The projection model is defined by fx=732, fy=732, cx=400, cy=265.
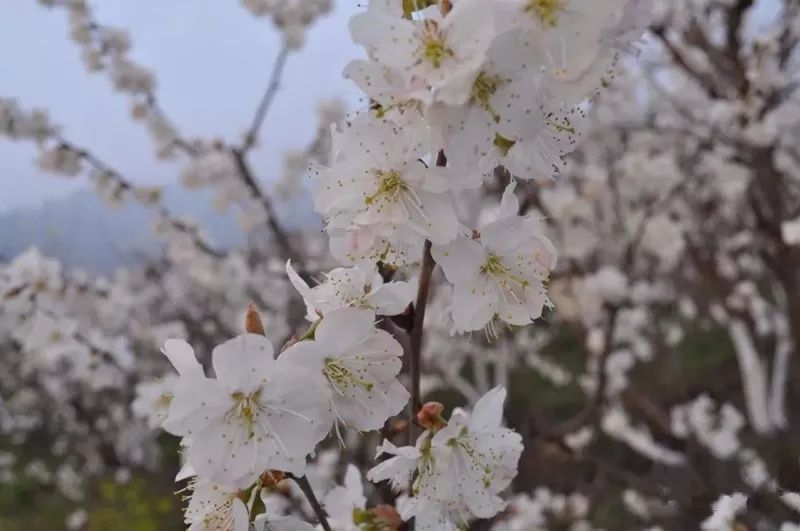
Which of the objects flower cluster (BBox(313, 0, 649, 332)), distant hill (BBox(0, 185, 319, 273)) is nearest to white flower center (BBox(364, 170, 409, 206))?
flower cluster (BBox(313, 0, 649, 332))

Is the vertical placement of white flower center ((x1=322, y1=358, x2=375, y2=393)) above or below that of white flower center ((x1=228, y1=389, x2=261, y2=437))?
below

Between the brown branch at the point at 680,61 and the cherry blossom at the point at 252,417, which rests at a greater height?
the brown branch at the point at 680,61

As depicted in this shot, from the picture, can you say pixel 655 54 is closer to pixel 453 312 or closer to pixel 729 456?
pixel 729 456

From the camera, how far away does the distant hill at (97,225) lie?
3668 millimetres

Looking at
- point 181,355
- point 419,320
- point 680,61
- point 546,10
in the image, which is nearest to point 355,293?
point 419,320

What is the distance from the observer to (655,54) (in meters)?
3.41

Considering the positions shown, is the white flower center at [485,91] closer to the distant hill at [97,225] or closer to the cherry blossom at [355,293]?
the cherry blossom at [355,293]

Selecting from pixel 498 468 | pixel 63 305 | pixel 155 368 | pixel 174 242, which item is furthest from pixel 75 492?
pixel 498 468

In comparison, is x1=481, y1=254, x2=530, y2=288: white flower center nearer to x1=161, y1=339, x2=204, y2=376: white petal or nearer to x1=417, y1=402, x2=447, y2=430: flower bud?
x1=417, y1=402, x2=447, y2=430: flower bud

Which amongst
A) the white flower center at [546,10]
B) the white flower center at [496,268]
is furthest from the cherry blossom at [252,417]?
the white flower center at [546,10]

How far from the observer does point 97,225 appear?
4785 millimetres

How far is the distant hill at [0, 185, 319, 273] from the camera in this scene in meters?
3.67

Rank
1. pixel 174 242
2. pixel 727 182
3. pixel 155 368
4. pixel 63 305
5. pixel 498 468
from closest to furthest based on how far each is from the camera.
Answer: pixel 498 468 < pixel 63 305 < pixel 174 242 < pixel 727 182 < pixel 155 368

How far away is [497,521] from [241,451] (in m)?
1.81
